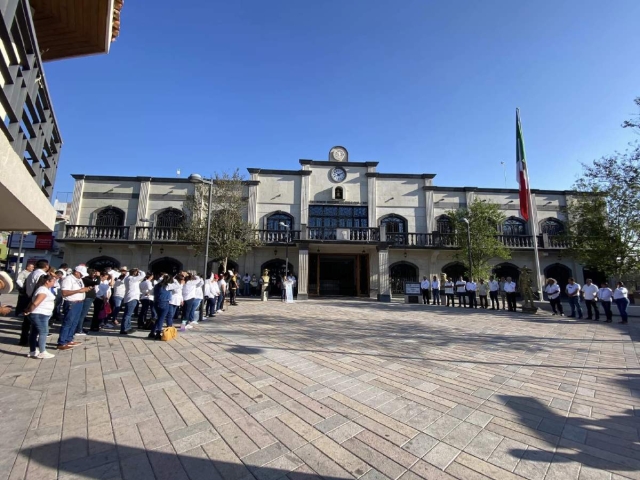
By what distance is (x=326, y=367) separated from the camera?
16.1ft

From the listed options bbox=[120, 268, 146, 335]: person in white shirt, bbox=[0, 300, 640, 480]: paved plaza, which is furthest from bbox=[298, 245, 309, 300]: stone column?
bbox=[0, 300, 640, 480]: paved plaza

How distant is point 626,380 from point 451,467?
4.38 metres

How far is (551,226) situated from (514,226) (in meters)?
3.05

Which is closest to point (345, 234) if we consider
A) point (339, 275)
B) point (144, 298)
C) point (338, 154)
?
point (339, 275)

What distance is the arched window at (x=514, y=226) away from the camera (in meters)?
24.9

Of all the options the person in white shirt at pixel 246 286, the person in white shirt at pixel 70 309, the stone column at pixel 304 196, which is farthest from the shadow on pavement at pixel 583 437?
the stone column at pixel 304 196

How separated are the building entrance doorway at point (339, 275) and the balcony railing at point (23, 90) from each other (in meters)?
19.6

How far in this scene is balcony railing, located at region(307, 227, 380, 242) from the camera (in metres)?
21.4

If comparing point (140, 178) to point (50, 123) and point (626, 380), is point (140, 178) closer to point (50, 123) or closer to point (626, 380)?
point (50, 123)

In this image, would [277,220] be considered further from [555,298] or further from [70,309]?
[70,309]

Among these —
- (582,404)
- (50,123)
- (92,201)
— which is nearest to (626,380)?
(582,404)

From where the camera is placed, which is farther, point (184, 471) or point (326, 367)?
point (326, 367)

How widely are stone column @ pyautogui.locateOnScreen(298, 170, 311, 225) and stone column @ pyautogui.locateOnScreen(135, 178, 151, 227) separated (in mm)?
12289

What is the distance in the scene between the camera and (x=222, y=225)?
59.4 ft
